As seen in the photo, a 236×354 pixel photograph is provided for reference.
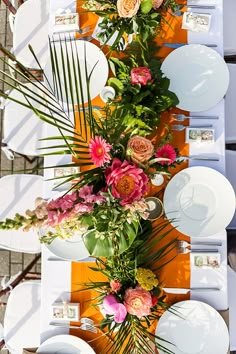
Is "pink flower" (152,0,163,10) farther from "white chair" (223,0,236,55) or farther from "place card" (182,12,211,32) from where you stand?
"white chair" (223,0,236,55)

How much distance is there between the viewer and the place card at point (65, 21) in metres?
2.41

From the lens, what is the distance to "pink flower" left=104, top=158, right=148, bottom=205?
155 cm

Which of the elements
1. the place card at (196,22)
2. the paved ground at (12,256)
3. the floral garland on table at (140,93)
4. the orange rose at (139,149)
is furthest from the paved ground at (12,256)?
the orange rose at (139,149)

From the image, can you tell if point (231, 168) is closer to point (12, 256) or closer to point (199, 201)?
point (199, 201)

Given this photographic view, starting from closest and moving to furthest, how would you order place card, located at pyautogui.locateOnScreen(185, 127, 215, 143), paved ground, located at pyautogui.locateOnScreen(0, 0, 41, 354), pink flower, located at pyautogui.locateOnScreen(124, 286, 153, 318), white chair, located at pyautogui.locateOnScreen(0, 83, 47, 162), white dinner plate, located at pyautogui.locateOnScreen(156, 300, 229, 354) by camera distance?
1. pink flower, located at pyautogui.locateOnScreen(124, 286, 153, 318)
2. white dinner plate, located at pyautogui.locateOnScreen(156, 300, 229, 354)
3. place card, located at pyautogui.locateOnScreen(185, 127, 215, 143)
4. white chair, located at pyautogui.locateOnScreen(0, 83, 47, 162)
5. paved ground, located at pyautogui.locateOnScreen(0, 0, 41, 354)

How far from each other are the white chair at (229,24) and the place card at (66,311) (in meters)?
1.83

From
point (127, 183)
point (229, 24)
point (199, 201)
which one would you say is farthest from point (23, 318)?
point (229, 24)

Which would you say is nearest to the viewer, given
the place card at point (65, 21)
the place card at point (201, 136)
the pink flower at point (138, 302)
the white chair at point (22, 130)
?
the pink flower at point (138, 302)

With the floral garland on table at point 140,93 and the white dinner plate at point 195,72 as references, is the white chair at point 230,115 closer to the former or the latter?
the white dinner plate at point 195,72

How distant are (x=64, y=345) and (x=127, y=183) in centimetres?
112

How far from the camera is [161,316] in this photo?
7.03ft

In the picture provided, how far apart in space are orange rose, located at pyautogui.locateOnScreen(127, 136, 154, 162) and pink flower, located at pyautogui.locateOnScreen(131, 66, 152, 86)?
1.59 ft

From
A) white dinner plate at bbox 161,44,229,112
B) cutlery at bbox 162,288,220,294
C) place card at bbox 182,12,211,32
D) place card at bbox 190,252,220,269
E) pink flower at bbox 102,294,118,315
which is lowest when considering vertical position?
cutlery at bbox 162,288,220,294

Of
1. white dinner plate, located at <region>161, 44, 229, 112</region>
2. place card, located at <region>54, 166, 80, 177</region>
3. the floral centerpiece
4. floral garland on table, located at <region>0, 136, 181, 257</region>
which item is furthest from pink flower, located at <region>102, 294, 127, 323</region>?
white dinner plate, located at <region>161, 44, 229, 112</region>
